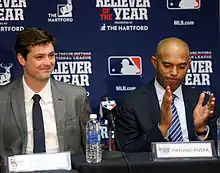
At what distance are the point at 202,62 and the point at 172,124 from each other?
0.93 m

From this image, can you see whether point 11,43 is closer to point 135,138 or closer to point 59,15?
point 59,15

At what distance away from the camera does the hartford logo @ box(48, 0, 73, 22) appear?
3387 millimetres

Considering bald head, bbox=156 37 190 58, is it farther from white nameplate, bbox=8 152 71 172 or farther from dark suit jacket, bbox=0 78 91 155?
white nameplate, bbox=8 152 71 172

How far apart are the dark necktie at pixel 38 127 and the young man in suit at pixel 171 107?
41 cm

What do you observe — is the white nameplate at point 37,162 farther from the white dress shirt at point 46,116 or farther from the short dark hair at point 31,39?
the short dark hair at point 31,39

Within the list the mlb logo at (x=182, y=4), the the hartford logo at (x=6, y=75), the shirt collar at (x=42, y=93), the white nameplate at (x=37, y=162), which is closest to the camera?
the white nameplate at (x=37, y=162)

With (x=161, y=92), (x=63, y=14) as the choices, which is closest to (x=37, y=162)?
(x=161, y=92)

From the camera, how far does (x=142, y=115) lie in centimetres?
274

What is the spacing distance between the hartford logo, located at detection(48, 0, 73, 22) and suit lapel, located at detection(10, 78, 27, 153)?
0.78 m

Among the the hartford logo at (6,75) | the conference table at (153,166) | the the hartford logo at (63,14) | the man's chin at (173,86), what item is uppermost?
the the hartford logo at (63,14)

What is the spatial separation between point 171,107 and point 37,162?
931 millimetres

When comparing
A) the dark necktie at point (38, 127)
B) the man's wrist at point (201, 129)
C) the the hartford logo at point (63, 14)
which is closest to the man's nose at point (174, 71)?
the man's wrist at point (201, 129)

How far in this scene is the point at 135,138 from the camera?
2648mm

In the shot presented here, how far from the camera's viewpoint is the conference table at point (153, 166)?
2123mm
